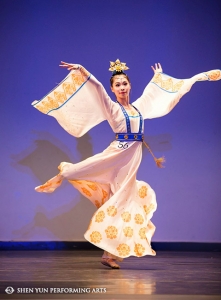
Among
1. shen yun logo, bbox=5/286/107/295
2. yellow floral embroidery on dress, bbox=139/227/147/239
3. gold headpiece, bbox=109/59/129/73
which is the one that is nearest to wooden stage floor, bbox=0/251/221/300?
shen yun logo, bbox=5/286/107/295

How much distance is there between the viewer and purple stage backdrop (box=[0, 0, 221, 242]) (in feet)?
16.9

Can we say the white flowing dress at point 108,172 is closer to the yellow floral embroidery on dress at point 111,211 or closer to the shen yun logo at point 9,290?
the yellow floral embroidery on dress at point 111,211

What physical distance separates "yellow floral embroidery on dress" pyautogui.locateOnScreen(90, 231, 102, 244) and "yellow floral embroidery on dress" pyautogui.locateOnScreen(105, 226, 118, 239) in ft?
0.18

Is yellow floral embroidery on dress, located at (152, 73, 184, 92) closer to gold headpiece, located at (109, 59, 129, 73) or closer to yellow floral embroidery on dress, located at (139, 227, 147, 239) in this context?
gold headpiece, located at (109, 59, 129, 73)

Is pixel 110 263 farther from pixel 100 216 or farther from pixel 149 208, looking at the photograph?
pixel 149 208

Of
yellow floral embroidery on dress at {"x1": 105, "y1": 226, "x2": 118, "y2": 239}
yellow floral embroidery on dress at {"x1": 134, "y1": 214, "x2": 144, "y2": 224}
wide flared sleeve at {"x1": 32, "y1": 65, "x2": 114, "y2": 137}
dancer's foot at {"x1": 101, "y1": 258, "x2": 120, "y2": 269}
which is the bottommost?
dancer's foot at {"x1": 101, "y1": 258, "x2": 120, "y2": 269}

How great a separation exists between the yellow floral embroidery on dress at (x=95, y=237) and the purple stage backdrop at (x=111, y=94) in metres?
1.20

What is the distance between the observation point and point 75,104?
421cm

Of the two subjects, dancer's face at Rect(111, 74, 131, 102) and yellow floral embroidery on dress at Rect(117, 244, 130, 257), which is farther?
dancer's face at Rect(111, 74, 131, 102)

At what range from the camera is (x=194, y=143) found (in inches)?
204

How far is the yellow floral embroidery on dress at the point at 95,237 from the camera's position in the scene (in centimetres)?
397

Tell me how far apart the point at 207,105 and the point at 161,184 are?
0.78m

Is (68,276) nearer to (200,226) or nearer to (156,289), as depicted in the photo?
(156,289)

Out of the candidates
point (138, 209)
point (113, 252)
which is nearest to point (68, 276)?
point (113, 252)
